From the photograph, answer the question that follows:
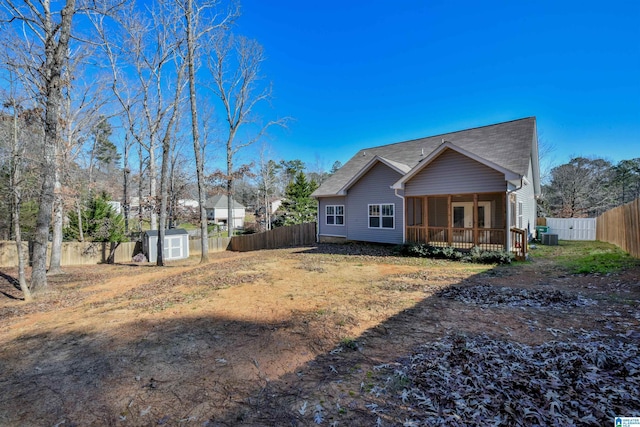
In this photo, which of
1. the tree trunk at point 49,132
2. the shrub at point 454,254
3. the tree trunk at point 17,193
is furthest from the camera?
the shrub at point 454,254

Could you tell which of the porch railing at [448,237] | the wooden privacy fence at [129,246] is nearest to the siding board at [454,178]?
the porch railing at [448,237]

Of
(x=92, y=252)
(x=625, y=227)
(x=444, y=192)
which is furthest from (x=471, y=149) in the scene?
(x=92, y=252)

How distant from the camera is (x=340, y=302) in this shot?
5953mm

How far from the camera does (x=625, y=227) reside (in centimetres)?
1034

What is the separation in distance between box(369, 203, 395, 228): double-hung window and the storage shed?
11232 millimetres

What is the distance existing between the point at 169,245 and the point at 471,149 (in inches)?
684

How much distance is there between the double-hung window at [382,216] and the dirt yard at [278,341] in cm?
698

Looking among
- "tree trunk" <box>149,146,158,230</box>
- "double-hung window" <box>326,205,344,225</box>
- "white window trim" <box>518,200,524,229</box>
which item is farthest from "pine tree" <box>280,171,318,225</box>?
"white window trim" <box>518,200,524,229</box>

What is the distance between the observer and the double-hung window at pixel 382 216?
1496 cm

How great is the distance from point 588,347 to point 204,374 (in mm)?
4641

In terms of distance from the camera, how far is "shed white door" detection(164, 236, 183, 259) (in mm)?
16172

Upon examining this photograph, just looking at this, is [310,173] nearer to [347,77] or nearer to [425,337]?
[347,77]

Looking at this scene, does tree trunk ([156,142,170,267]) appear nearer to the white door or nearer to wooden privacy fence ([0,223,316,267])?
wooden privacy fence ([0,223,316,267])

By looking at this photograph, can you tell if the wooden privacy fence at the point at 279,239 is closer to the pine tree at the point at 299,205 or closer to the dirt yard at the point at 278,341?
the pine tree at the point at 299,205
